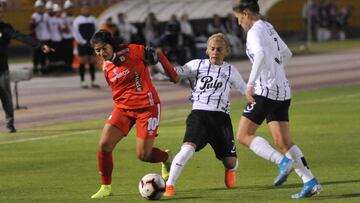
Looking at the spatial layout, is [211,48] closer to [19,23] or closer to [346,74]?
[346,74]

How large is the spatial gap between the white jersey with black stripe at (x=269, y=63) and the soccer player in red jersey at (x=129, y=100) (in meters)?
1.11

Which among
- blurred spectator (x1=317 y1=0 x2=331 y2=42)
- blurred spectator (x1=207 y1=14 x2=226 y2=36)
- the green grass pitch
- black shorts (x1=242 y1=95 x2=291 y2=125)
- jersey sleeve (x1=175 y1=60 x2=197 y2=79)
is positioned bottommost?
blurred spectator (x1=317 y1=0 x2=331 y2=42)

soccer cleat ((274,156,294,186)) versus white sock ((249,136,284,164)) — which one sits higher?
white sock ((249,136,284,164))

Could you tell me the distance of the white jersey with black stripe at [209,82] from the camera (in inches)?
522

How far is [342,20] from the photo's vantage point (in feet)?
185

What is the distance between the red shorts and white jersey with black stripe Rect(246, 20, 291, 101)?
4.21 ft

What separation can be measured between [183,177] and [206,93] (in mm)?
1828

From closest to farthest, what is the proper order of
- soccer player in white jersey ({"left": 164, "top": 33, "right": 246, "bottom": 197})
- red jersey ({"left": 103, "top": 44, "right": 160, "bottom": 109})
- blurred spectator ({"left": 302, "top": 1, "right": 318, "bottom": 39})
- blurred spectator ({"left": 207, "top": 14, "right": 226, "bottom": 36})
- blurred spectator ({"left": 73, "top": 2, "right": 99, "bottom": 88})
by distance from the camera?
red jersey ({"left": 103, "top": 44, "right": 160, "bottom": 109}), soccer player in white jersey ({"left": 164, "top": 33, "right": 246, "bottom": 197}), blurred spectator ({"left": 73, "top": 2, "right": 99, "bottom": 88}), blurred spectator ({"left": 207, "top": 14, "right": 226, "bottom": 36}), blurred spectator ({"left": 302, "top": 1, "right": 318, "bottom": 39})

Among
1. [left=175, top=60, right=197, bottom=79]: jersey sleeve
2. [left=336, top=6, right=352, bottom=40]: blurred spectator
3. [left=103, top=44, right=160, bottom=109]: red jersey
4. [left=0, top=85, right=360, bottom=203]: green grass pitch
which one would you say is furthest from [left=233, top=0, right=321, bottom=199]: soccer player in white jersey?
[left=336, top=6, right=352, bottom=40]: blurred spectator

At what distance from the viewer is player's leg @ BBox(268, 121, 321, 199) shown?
12.4 meters

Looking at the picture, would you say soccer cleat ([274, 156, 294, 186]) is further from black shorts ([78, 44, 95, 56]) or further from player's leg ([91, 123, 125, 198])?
black shorts ([78, 44, 95, 56])

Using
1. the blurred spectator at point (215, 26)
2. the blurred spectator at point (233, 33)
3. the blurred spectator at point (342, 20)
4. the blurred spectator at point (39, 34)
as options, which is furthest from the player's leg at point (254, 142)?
the blurred spectator at point (342, 20)

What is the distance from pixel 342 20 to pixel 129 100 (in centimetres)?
4436

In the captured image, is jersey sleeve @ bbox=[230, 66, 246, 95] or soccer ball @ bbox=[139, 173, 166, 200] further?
jersey sleeve @ bbox=[230, 66, 246, 95]
